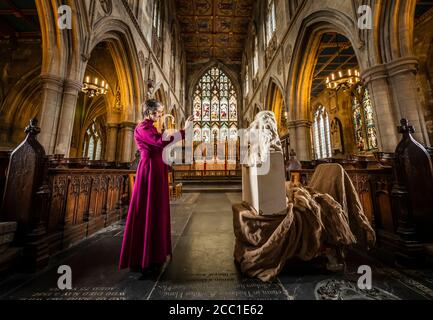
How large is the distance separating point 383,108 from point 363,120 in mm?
8156

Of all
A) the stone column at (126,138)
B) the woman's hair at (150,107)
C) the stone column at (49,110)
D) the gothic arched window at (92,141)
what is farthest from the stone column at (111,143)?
the gothic arched window at (92,141)

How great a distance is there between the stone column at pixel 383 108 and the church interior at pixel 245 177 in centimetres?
2

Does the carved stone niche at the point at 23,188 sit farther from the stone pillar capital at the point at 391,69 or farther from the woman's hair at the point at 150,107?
the stone pillar capital at the point at 391,69

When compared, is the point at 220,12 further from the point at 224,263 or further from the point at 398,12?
the point at 224,263

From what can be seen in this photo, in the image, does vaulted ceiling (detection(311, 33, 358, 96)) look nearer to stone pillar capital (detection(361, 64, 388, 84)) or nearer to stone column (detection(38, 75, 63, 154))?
stone pillar capital (detection(361, 64, 388, 84))

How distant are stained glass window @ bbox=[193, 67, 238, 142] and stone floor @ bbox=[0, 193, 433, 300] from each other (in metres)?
15.6

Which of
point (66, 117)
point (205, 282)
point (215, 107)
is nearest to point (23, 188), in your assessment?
point (205, 282)

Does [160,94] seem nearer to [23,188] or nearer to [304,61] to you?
[304,61]

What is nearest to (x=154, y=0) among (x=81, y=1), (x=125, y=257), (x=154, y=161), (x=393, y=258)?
(x=81, y=1)

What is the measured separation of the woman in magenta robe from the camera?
151cm

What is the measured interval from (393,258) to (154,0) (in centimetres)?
1331

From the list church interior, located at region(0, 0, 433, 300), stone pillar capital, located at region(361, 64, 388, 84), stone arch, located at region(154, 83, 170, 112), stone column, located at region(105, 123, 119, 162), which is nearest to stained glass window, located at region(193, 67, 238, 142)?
stone arch, located at region(154, 83, 170, 112)

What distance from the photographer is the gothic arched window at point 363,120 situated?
31.7 feet
